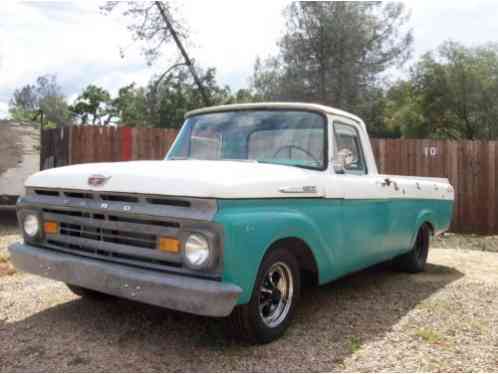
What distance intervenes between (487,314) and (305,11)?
1888 cm

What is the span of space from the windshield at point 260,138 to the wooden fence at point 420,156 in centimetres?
544

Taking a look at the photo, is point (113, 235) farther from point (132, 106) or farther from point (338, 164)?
point (132, 106)

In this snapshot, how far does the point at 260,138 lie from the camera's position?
165 inches

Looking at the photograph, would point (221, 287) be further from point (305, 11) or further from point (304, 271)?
point (305, 11)

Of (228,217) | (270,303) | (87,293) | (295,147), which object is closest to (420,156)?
(295,147)

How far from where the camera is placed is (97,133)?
9.54m

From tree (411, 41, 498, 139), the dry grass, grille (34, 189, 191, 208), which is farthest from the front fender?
tree (411, 41, 498, 139)

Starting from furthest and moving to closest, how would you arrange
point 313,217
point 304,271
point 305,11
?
point 305,11
point 304,271
point 313,217

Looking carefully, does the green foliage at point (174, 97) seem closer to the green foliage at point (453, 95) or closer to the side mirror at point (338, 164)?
the green foliage at point (453, 95)

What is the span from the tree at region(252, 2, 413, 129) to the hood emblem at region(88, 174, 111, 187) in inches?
703

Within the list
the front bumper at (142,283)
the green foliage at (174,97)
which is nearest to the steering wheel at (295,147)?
the front bumper at (142,283)

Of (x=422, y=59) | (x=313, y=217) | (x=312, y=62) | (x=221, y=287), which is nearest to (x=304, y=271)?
(x=313, y=217)

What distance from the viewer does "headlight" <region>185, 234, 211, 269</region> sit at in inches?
113

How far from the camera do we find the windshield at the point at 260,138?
4062 millimetres
